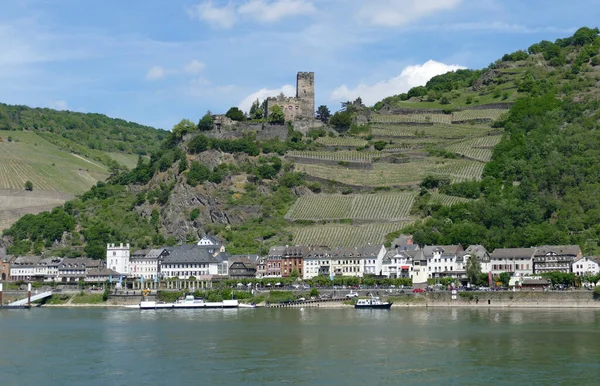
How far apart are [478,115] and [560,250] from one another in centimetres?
5283

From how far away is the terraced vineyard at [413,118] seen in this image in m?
140

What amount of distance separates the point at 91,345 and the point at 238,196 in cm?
5579

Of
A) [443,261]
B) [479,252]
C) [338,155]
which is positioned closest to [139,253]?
[338,155]

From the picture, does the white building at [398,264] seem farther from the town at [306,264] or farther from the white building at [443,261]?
the white building at [443,261]

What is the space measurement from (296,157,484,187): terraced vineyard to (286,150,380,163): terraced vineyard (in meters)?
1.51

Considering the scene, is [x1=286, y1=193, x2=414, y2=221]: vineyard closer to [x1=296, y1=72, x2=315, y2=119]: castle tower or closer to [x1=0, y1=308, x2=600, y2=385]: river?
[x1=296, y1=72, x2=315, y2=119]: castle tower

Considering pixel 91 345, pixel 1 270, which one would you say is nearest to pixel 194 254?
pixel 1 270

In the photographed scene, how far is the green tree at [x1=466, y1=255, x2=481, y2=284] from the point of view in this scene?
8838 centimetres

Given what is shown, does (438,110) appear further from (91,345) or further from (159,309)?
(91,345)

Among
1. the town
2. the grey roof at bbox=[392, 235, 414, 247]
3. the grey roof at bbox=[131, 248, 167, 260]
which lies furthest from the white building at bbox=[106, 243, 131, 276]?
the grey roof at bbox=[392, 235, 414, 247]

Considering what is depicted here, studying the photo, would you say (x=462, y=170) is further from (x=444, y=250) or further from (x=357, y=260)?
(x=357, y=260)

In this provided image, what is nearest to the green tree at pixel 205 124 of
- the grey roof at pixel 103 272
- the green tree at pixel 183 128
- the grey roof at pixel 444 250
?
the green tree at pixel 183 128

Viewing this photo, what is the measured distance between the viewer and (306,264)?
329 feet

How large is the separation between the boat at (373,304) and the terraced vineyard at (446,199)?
24.0 meters
